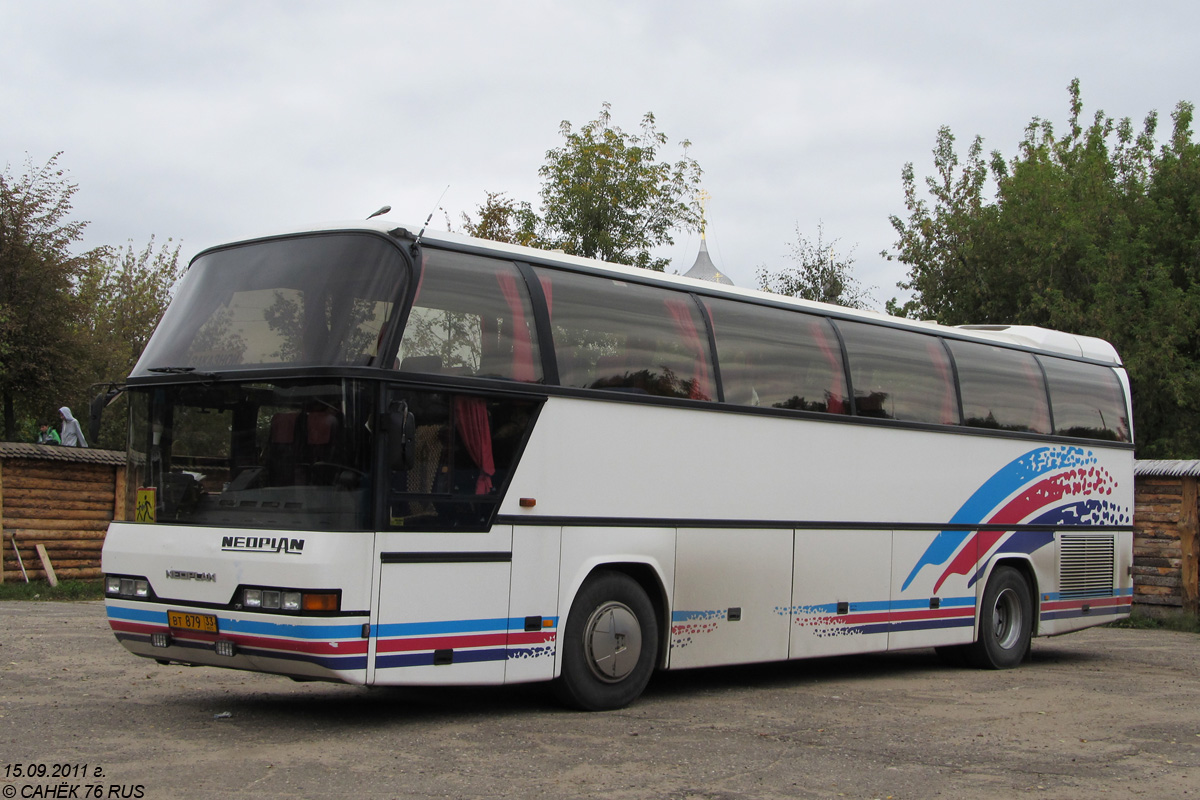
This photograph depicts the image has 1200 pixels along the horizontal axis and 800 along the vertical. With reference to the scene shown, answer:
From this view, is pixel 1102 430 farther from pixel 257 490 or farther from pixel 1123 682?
pixel 257 490

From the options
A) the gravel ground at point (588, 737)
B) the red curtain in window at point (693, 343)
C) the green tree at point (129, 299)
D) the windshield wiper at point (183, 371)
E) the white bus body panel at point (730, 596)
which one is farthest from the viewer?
the green tree at point (129, 299)

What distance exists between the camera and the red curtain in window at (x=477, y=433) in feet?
29.1

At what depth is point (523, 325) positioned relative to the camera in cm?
943

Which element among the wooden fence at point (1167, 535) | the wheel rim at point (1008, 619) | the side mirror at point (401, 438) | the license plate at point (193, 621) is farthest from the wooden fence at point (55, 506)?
the wooden fence at point (1167, 535)

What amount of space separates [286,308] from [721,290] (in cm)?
424

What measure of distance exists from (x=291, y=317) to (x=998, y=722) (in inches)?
243

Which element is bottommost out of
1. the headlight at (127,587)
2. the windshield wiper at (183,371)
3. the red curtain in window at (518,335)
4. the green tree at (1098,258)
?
the headlight at (127,587)

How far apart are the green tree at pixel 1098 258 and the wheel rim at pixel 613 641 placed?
74.6 feet

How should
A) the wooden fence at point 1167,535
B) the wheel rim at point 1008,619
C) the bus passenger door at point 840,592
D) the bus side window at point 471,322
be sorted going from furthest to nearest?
1. the wooden fence at point 1167,535
2. the wheel rim at point 1008,619
3. the bus passenger door at point 840,592
4. the bus side window at point 471,322

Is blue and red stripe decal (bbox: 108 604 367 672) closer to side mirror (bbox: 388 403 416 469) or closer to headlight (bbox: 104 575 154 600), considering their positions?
headlight (bbox: 104 575 154 600)

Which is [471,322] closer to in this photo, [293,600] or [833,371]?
[293,600]

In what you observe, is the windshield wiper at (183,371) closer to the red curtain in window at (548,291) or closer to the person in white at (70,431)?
the red curtain in window at (548,291)

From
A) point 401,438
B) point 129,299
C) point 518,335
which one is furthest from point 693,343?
point 129,299

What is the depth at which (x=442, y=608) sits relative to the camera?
8602 millimetres
